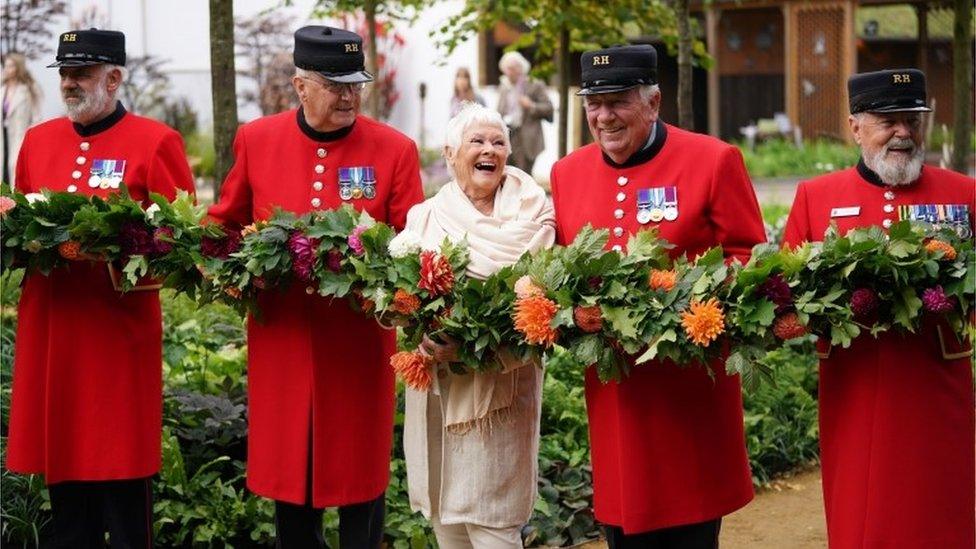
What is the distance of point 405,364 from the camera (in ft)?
16.6

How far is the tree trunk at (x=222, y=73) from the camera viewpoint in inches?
329

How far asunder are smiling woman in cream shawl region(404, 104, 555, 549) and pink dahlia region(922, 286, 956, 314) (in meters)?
1.18

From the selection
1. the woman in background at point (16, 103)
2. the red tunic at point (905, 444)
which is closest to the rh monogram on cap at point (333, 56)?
the red tunic at point (905, 444)

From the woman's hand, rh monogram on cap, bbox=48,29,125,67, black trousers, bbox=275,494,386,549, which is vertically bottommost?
black trousers, bbox=275,494,386,549

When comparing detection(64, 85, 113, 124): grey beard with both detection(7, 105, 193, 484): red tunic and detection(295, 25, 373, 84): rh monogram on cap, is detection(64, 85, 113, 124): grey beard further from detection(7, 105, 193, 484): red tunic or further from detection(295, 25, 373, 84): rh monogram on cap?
detection(295, 25, 373, 84): rh monogram on cap

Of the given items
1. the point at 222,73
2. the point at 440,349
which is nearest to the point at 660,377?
the point at 440,349

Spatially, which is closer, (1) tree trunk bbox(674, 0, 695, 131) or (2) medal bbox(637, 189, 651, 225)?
(2) medal bbox(637, 189, 651, 225)

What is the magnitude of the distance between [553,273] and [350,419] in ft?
3.97

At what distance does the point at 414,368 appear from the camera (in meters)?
5.05

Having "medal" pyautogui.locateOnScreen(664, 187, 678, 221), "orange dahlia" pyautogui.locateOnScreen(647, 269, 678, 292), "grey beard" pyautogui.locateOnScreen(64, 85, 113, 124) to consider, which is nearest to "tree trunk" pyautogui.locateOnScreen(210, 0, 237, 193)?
"grey beard" pyautogui.locateOnScreen(64, 85, 113, 124)

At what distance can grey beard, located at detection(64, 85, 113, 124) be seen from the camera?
19.9ft

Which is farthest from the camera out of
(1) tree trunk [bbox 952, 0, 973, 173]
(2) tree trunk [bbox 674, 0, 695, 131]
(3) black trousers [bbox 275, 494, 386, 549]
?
(1) tree trunk [bbox 952, 0, 973, 173]

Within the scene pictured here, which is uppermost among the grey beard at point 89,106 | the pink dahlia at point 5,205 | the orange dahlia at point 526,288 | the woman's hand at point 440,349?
the grey beard at point 89,106

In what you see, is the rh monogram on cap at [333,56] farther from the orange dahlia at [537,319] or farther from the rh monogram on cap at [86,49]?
the orange dahlia at [537,319]
